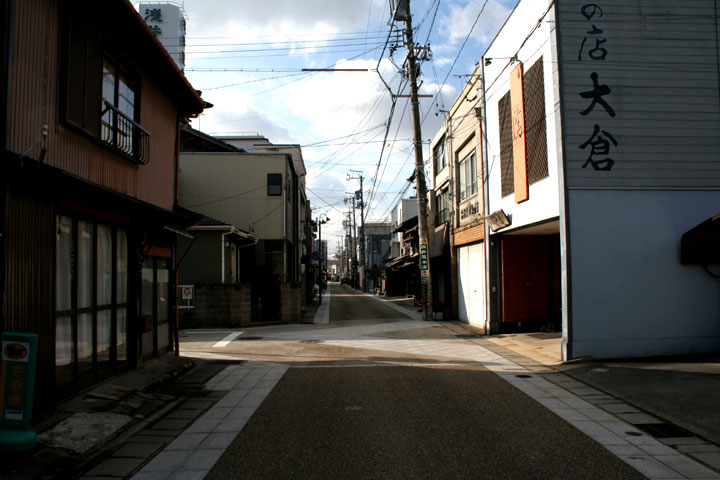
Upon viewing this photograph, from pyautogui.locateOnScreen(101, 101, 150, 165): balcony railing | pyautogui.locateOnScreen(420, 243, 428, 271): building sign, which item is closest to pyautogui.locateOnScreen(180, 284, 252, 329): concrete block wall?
pyautogui.locateOnScreen(420, 243, 428, 271): building sign

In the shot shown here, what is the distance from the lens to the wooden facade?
5676 mm

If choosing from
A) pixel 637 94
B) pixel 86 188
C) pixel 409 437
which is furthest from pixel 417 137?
pixel 409 437

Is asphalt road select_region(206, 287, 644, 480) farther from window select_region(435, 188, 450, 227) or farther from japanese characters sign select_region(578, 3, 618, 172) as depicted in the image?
window select_region(435, 188, 450, 227)

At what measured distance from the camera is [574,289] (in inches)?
412

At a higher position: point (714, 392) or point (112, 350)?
point (112, 350)

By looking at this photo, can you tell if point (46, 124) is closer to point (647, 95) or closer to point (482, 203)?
point (647, 95)

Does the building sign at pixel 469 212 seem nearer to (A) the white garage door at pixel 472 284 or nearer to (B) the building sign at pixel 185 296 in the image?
(A) the white garage door at pixel 472 284

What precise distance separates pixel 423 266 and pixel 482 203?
4.37 meters

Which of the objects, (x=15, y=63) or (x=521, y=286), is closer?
(x=15, y=63)

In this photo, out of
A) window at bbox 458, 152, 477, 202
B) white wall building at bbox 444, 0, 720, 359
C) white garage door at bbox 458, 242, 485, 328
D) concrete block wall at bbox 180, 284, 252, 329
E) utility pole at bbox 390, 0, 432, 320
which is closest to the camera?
white wall building at bbox 444, 0, 720, 359

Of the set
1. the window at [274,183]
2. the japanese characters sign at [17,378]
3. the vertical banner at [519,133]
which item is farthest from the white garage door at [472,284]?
the japanese characters sign at [17,378]

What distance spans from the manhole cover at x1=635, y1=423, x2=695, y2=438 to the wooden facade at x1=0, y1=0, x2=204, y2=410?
281 inches

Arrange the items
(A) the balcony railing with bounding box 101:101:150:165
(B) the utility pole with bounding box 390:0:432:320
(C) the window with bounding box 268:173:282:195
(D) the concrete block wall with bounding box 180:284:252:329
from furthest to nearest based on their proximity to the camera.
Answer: (C) the window with bounding box 268:173:282:195 → (B) the utility pole with bounding box 390:0:432:320 → (D) the concrete block wall with bounding box 180:284:252:329 → (A) the balcony railing with bounding box 101:101:150:165

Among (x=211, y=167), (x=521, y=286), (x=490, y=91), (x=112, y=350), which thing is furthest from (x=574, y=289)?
(x=211, y=167)
